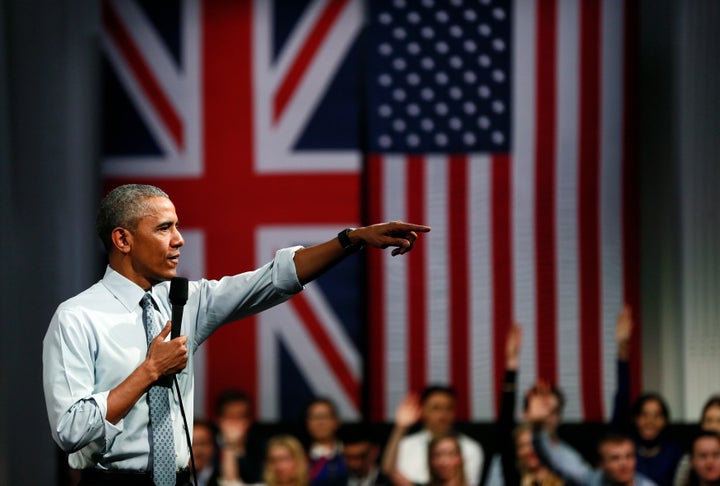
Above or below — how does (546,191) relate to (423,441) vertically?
above

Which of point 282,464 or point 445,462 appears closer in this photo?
point 445,462

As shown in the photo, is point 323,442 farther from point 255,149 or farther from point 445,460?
point 255,149

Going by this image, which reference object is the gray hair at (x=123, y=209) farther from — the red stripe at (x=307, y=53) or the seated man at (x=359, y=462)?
the red stripe at (x=307, y=53)

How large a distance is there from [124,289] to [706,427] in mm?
4251

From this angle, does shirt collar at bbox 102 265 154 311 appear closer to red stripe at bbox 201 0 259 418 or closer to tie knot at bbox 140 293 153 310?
tie knot at bbox 140 293 153 310

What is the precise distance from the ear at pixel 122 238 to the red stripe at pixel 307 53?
16.1 feet

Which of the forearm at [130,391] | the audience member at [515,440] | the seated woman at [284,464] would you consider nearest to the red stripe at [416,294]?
the audience member at [515,440]

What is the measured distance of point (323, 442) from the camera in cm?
608

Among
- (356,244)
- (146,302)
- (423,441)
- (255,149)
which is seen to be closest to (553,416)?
(423,441)

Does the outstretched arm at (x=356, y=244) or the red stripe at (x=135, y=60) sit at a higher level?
the red stripe at (x=135, y=60)

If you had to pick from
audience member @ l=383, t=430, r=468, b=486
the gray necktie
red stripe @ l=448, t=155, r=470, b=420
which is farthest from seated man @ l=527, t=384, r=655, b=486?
the gray necktie

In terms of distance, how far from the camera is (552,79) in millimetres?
7039

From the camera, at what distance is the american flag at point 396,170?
Answer: 276 inches

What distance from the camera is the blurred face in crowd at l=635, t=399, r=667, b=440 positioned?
591 centimetres
